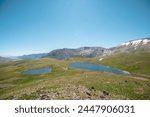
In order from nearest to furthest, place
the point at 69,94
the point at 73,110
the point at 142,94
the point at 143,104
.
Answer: the point at 73,110
the point at 143,104
the point at 69,94
the point at 142,94

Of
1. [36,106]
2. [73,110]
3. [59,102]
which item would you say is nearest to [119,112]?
[73,110]

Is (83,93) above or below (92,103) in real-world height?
below

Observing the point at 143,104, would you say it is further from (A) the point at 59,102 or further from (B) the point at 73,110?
(A) the point at 59,102

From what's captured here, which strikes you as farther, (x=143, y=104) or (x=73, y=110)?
(x=143, y=104)

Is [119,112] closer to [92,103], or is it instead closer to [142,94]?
[92,103]

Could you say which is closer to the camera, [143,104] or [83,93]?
[143,104]

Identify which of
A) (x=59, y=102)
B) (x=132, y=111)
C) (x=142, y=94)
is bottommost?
(x=142, y=94)

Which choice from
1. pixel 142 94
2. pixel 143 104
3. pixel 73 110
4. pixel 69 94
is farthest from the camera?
pixel 142 94

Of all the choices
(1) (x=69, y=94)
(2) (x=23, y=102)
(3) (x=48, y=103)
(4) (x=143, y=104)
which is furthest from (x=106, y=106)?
(1) (x=69, y=94)

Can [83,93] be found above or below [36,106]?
below
